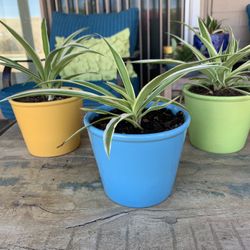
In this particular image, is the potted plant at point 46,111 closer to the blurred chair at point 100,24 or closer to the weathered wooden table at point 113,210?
the weathered wooden table at point 113,210

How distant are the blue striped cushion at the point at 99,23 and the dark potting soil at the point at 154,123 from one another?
1568mm

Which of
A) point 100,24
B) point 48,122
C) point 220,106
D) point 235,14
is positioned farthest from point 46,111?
point 235,14

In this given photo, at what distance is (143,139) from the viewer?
0.50 meters

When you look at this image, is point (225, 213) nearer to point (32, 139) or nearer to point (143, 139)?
point (143, 139)

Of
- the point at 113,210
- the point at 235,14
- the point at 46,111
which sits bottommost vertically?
the point at 113,210

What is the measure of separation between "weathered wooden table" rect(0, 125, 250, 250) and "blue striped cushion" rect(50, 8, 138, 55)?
1.58 metres

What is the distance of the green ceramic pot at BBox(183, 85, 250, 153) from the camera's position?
0.73 metres

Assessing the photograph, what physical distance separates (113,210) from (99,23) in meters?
1.91

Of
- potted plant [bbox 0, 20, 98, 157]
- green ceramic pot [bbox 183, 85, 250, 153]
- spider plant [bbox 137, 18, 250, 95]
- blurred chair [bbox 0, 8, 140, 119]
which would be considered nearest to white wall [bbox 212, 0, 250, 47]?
blurred chair [bbox 0, 8, 140, 119]

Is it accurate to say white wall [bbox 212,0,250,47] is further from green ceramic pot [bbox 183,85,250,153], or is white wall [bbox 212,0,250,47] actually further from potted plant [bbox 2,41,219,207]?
potted plant [bbox 2,41,219,207]

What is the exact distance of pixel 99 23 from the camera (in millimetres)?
2191

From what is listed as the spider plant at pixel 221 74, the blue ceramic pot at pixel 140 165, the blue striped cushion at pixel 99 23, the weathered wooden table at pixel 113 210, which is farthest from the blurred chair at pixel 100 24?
the blue ceramic pot at pixel 140 165

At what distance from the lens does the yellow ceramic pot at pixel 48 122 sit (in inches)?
29.4

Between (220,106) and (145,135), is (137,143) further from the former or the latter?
(220,106)
